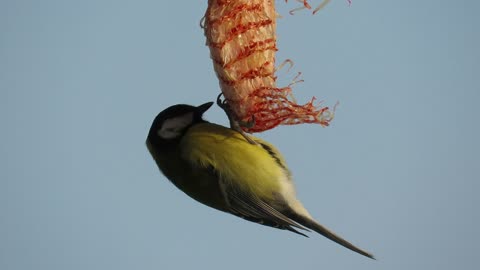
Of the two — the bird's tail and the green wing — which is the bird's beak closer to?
the green wing

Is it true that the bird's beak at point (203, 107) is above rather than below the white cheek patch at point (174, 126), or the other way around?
above

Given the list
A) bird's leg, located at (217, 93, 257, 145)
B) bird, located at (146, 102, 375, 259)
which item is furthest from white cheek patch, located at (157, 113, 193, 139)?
bird's leg, located at (217, 93, 257, 145)

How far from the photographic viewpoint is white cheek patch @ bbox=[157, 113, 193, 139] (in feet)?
10.5

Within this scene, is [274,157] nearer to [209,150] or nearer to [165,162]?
[209,150]

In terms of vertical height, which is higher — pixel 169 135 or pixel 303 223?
pixel 169 135

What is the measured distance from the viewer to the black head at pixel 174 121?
315cm

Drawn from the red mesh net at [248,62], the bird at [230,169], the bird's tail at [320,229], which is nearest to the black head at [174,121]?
the bird at [230,169]

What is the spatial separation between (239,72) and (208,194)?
30.9 inches

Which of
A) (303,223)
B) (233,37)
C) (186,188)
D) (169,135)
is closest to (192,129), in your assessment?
(169,135)

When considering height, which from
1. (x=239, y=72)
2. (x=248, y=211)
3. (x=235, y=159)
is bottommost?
(x=248, y=211)

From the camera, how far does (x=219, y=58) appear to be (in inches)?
110

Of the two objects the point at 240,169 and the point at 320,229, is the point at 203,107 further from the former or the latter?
the point at 320,229

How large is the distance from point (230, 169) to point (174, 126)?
15.8 inches

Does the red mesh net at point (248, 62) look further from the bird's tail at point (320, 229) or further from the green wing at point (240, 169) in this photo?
the bird's tail at point (320, 229)
